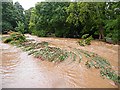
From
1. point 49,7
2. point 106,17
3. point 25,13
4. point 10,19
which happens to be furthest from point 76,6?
point 25,13

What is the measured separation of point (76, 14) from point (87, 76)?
→ 36.6 feet

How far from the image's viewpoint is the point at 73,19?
50.8ft

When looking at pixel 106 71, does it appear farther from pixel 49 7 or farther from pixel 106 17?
pixel 49 7

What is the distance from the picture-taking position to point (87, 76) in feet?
15.8

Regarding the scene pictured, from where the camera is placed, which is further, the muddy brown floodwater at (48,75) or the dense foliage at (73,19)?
the dense foliage at (73,19)

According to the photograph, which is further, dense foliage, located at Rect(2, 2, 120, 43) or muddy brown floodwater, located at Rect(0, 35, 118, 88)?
dense foliage, located at Rect(2, 2, 120, 43)

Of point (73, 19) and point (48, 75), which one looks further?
point (73, 19)

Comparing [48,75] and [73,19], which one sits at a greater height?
[73,19]

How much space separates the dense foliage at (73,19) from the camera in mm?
13748

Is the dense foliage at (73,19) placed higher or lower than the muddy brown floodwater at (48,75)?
higher

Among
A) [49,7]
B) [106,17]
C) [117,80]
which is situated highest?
[49,7]

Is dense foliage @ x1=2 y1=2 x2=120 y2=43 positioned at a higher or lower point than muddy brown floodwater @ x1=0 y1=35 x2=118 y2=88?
higher

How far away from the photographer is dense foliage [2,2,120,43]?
13748 millimetres

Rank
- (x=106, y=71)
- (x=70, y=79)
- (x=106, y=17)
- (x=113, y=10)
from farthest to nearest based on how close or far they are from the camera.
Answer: (x=106, y=17) → (x=113, y=10) → (x=106, y=71) → (x=70, y=79)
